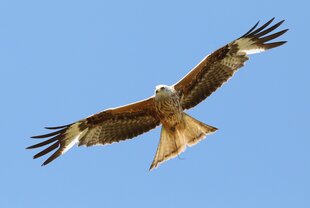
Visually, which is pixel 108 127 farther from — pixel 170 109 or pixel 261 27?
pixel 261 27

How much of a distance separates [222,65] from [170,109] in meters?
1.32

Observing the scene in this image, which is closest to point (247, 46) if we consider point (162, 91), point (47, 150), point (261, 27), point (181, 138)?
point (261, 27)

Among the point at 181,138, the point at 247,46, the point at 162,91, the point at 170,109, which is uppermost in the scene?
the point at 247,46

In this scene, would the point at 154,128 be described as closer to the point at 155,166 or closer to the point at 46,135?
the point at 155,166

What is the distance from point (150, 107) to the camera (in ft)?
45.6

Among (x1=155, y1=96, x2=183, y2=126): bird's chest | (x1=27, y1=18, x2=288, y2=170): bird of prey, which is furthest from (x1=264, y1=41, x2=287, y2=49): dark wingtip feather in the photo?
(x1=155, y1=96, x2=183, y2=126): bird's chest

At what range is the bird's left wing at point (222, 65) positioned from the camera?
1384cm

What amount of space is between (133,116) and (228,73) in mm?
1924

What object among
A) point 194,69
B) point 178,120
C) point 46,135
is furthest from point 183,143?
point 46,135

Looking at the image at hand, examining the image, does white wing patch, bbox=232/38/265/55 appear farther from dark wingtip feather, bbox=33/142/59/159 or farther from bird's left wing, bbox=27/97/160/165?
dark wingtip feather, bbox=33/142/59/159

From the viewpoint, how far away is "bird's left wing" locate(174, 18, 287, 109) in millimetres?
13836

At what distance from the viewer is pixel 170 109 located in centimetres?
1345

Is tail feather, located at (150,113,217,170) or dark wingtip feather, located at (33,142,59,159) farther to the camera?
tail feather, located at (150,113,217,170)

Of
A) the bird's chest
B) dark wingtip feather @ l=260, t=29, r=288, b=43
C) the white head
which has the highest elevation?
dark wingtip feather @ l=260, t=29, r=288, b=43
